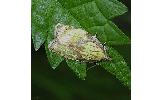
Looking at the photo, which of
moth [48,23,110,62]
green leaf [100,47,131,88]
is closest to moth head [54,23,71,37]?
moth [48,23,110,62]

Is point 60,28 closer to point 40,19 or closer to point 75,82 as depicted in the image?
point 40,19

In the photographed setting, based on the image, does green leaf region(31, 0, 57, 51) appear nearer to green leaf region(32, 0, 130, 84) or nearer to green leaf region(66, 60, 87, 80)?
green leaf region(32, 0, 130, 84)

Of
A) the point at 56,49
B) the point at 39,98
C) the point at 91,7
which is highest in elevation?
the point at 91,7

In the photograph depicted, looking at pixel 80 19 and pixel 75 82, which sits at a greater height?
pixel 80 19

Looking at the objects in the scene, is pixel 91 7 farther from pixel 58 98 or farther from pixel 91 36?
pixel 58 98

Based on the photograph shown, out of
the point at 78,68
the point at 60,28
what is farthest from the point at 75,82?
the point at 60,28
